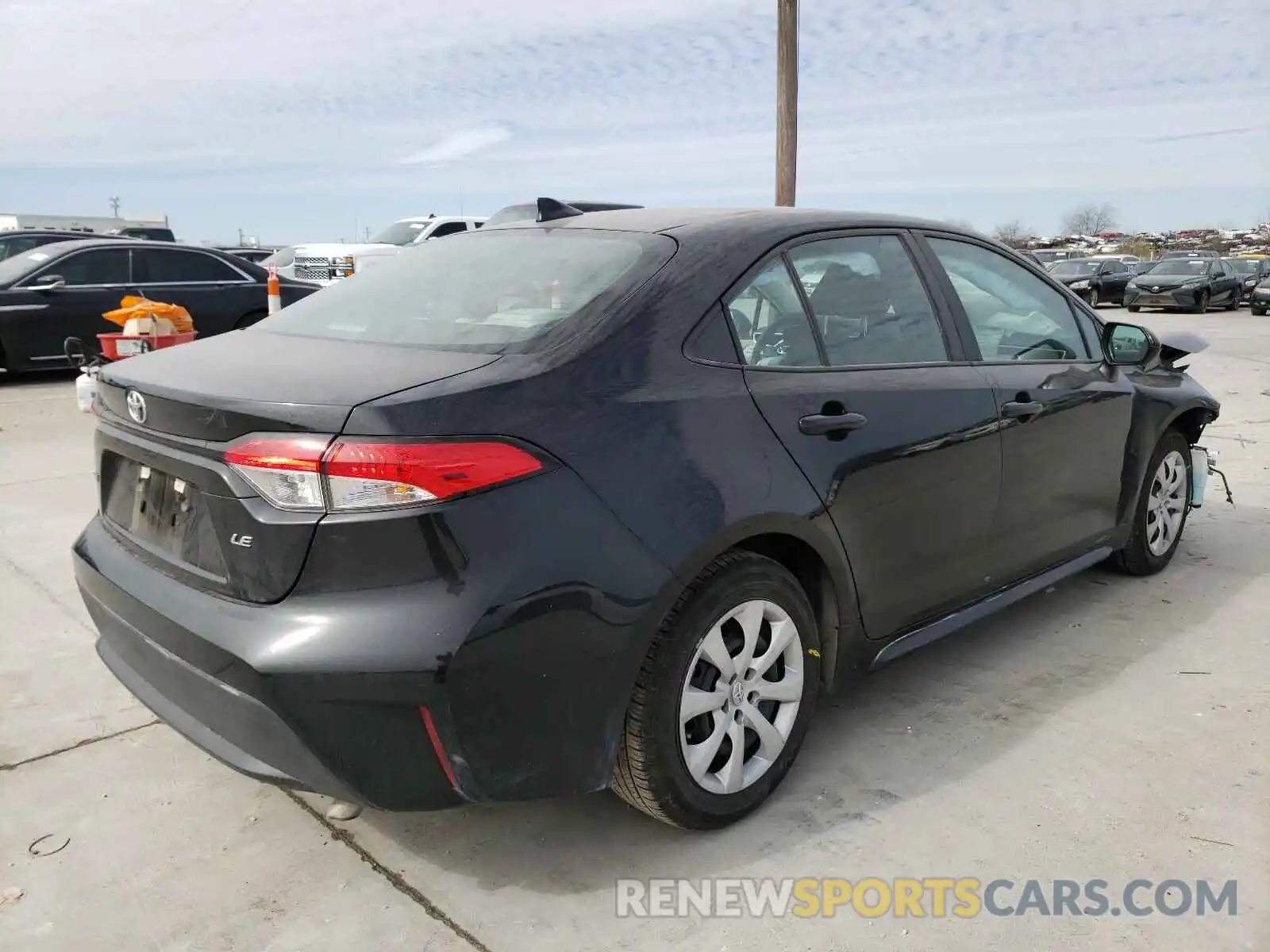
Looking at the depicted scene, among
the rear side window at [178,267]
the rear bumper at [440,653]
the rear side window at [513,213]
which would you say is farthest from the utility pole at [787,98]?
the rear bumper at [440,653]

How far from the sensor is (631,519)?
90.4 inches

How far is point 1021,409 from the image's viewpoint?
3.52m

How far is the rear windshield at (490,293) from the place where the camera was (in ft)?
8.30

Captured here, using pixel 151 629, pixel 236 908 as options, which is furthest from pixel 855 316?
pixel 236 908

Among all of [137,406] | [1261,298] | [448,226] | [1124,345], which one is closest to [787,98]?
[448,226]

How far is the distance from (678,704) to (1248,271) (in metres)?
34.5

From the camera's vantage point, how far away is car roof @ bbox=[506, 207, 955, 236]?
2910mm

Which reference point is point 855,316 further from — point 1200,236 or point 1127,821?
point 1200,236

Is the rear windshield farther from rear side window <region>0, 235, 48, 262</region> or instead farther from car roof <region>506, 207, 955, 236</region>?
rear side window <region>0, 235, 48, 262</region>

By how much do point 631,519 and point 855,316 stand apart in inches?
→ 46.7

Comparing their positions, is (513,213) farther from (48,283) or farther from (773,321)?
(48,283)

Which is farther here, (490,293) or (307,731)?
(490,293)

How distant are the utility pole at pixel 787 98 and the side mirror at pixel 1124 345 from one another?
10196mm

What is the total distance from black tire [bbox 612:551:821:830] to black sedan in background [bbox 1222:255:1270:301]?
101 feet
